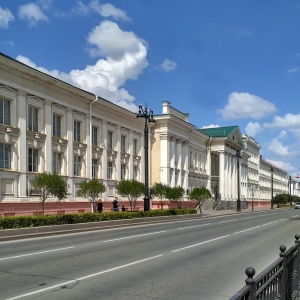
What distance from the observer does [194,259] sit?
12492mm

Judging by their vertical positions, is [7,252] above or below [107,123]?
below

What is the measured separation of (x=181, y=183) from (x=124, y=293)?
168ft

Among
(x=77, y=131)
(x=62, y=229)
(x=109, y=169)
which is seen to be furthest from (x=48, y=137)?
(x=62, y=229)

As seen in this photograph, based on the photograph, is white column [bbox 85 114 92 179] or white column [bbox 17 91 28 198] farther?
white column [bbox 85 114 92 179]

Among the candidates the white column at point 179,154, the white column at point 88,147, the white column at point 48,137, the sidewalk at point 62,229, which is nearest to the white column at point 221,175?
the white column at point 179,154

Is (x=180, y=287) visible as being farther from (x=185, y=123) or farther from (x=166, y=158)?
(x=185, y=123)

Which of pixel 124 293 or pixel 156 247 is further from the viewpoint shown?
pixel 156 247

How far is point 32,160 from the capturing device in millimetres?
32469

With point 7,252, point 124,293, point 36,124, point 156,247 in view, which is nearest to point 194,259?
point 156,247

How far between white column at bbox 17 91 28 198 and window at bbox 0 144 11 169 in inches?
28.0

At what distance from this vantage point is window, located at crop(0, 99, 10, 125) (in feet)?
97.2

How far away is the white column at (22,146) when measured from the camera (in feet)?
99.7

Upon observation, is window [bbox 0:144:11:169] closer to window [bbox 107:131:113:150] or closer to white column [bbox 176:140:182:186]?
window [bbox 107:131:113:150]

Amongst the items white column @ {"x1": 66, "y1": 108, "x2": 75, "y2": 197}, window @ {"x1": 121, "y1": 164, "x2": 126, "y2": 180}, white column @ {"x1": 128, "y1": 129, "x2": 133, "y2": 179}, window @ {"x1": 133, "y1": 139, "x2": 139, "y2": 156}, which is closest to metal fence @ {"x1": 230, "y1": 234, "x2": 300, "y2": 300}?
white column @ {"x1": 66, "y1": 108, "x2": 75, "y2": 197}
